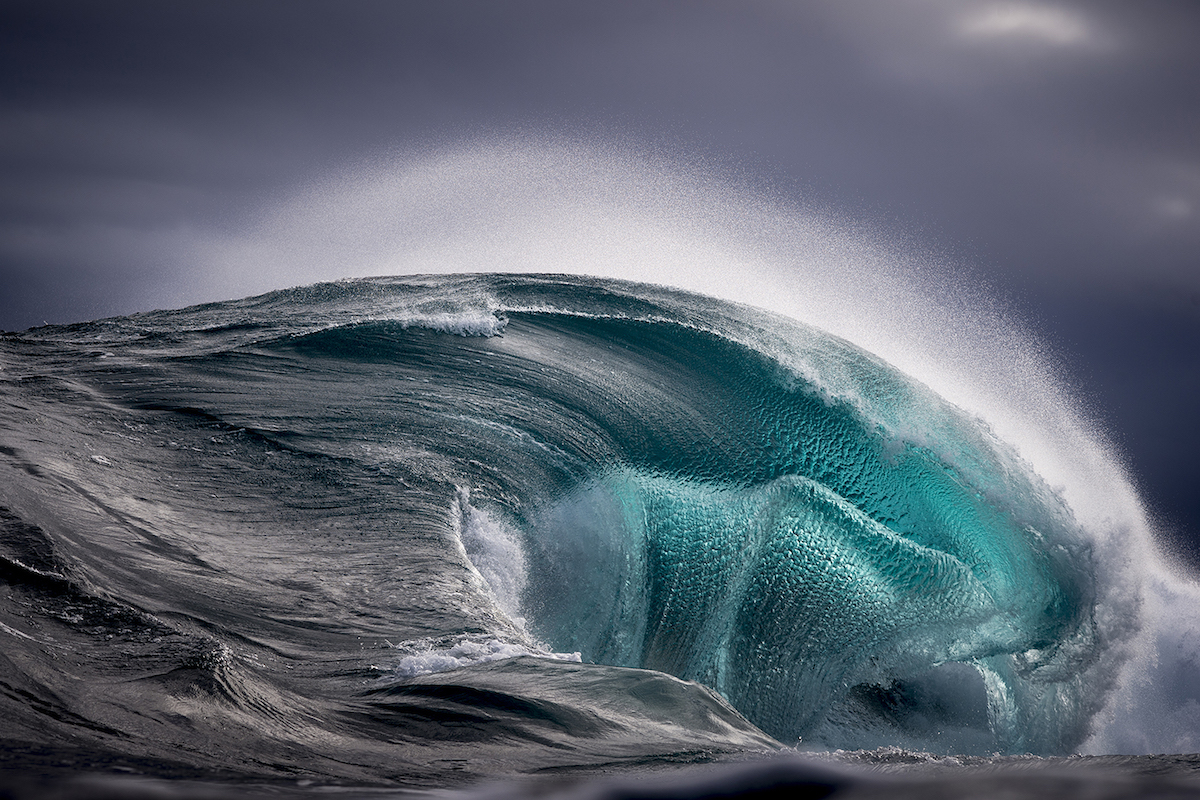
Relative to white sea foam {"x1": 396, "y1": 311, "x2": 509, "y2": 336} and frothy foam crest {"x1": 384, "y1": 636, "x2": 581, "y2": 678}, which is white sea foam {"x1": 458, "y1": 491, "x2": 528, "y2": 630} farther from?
white sea foam {"x1": 396, "y1": 311, "x2": 509, "y2": 336}

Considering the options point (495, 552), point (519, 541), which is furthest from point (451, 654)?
point (519, 541)

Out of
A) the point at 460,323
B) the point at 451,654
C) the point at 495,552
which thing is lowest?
the point at 451,654

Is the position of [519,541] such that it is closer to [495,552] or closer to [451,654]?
[495,552]

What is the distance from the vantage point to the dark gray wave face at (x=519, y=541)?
2.20 m

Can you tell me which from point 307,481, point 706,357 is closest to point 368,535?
point 307,481

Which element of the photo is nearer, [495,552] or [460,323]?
[495,552]

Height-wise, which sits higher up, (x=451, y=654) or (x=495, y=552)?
(x=495, y=552)

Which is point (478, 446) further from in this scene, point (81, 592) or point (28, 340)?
point (28, 340)

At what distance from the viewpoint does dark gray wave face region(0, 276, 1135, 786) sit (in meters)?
2.20

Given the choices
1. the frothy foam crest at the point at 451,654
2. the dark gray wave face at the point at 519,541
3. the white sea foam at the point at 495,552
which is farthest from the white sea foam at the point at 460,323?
the frothy foam crest at the point at 451,654

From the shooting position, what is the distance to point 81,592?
252 centimetres

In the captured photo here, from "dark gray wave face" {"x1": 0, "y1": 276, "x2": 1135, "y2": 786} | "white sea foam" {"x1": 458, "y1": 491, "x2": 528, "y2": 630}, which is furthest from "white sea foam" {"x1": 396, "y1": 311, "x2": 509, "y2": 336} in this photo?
"white sea foam" {"x1": 458, "y1": 491, "x2": 528, "y2": 630}

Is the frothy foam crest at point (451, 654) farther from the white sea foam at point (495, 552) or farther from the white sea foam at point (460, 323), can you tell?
the white sea foam at point (460, 323)

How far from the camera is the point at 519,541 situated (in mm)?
4461
